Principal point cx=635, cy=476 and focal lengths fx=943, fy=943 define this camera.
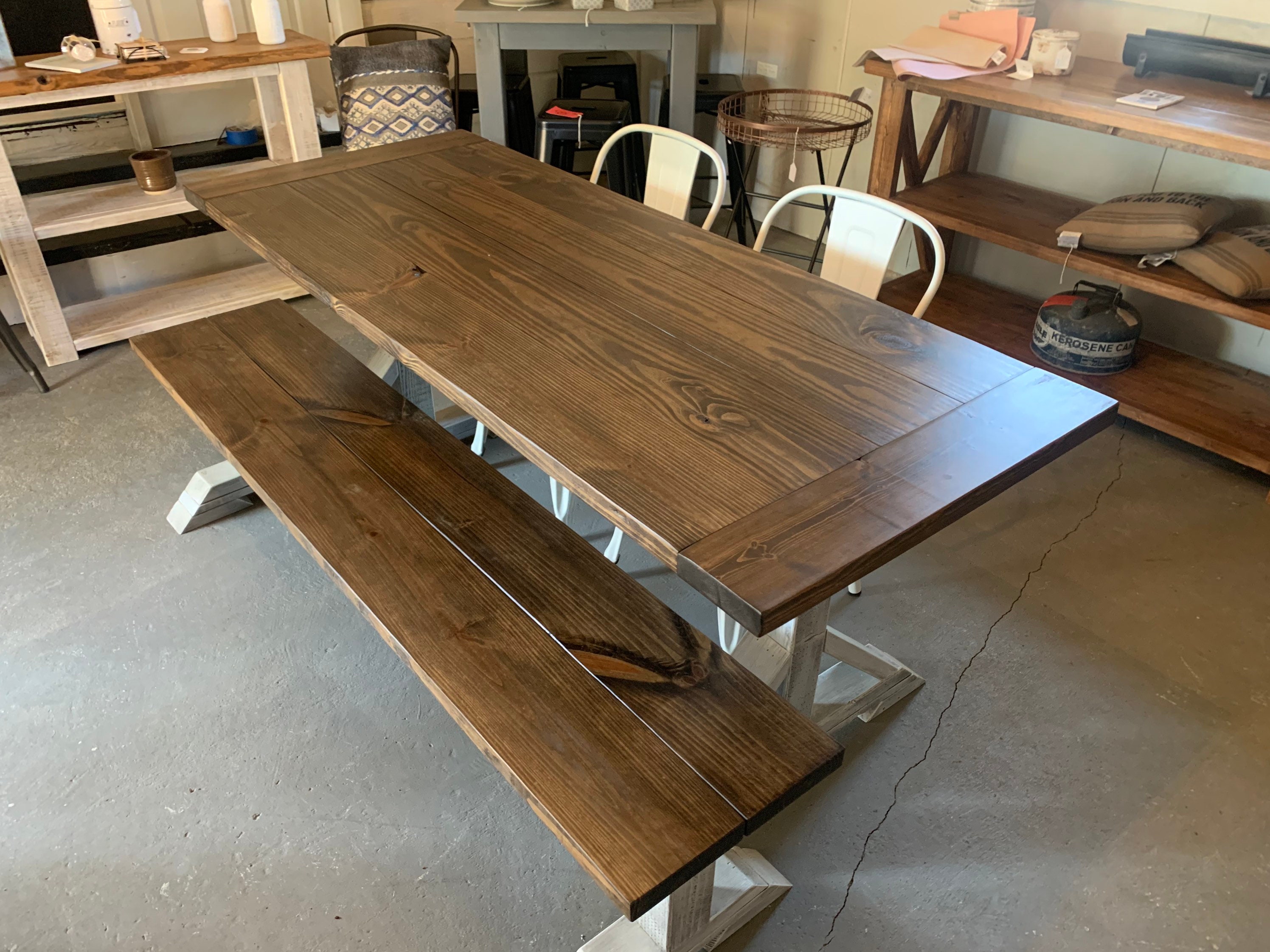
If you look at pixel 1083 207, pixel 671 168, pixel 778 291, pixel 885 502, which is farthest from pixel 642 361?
pixel 1083 207

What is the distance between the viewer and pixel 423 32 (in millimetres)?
4078

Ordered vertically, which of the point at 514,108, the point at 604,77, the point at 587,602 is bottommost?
the point at 587,602

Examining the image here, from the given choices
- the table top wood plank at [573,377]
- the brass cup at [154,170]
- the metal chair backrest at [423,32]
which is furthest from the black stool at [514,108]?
the table top wood plank at [573,377]

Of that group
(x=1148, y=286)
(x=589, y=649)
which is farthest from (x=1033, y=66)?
(x=589, y=649)

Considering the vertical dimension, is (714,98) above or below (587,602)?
above

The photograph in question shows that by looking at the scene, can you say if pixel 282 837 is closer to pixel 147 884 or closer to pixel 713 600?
pixel 147 884

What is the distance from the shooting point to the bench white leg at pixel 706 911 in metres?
1.43

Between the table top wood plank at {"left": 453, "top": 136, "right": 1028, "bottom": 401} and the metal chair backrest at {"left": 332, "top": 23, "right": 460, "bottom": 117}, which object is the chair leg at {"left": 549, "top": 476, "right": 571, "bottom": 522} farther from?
the metal chair backrest at {"left": 332, "top": 23, "right": 460, "bottom": 117}

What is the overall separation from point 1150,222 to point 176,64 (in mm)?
2901

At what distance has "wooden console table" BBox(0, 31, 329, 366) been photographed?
2811 millimetres

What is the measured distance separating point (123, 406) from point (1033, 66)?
2.91 metres

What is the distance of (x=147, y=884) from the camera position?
1.63 meters

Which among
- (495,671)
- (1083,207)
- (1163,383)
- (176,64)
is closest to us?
(495,671)

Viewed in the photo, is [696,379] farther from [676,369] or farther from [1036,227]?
[1036,227]
